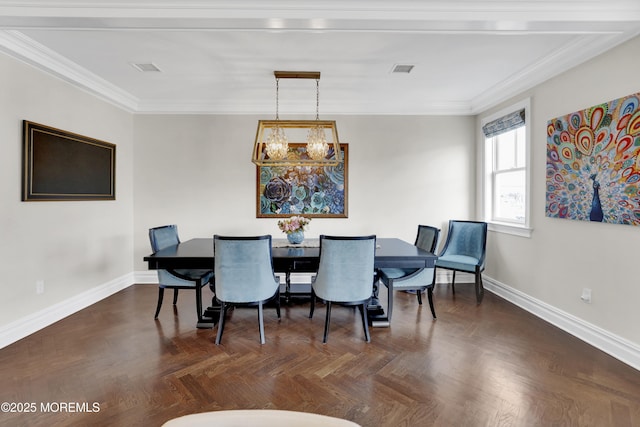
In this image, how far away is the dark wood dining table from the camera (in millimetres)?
2836

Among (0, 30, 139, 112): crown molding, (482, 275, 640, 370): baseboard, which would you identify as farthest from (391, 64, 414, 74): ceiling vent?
(0, 30, 139, 112): crown molding

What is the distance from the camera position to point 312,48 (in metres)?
2.96

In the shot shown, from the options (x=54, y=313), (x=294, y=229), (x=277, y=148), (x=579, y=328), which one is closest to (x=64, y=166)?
(x=54, y=313)

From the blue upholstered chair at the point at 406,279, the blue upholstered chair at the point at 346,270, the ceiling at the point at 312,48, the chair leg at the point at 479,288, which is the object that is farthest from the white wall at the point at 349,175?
the blue upholstered chair at the point at 346,270

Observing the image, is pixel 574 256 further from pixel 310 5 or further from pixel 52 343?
pixel 52 343

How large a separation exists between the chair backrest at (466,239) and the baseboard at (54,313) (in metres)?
4.49

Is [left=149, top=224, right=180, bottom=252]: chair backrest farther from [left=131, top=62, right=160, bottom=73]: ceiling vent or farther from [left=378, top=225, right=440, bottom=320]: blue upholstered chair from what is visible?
[left=378, top=225, right=440, bottom=320]: blue upholstered chair

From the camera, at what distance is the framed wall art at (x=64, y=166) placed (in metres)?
2.95

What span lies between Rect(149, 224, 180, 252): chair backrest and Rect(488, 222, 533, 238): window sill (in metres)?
4.08

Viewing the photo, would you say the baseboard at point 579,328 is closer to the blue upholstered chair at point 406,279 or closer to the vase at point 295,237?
the blue upholstered chair at point 406,279

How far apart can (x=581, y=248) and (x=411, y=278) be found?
1566 millimetres

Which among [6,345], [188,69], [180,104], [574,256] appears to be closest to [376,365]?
[574,256]

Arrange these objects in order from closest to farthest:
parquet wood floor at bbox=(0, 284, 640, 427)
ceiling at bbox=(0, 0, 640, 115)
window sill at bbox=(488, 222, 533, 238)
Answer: parquet wood floor at bbox=(0, 284, 640, 427)
ceiling at bbox=(0, 0, 640, 115)
window sill at bbox=(488, 222, 533, 238)

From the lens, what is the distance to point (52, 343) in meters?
2.74
